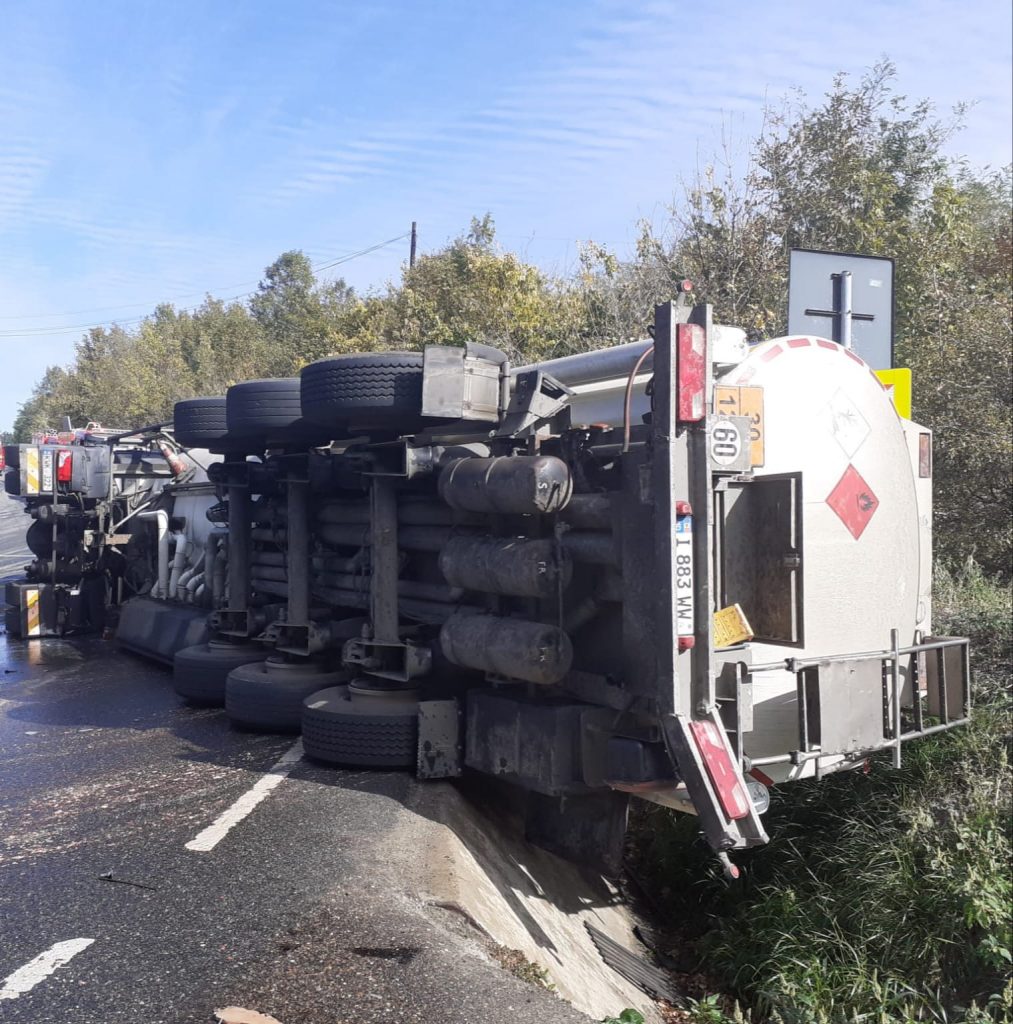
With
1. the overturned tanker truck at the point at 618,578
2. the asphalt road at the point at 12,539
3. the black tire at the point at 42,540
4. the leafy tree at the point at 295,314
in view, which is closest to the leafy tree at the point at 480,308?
the leafy tree at the point at 295,314

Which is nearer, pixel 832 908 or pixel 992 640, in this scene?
pixel 832 908

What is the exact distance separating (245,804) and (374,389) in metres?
2.13

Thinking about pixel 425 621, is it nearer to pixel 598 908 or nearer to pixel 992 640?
pixel 598 908

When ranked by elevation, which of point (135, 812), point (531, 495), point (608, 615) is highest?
point (531, 495)

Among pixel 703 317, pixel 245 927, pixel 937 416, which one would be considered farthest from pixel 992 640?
pixel 245 927

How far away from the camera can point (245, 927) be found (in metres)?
3.30

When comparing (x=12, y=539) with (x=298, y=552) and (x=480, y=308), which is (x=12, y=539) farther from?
(x=298, y=552)

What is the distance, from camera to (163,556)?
945 centimetres

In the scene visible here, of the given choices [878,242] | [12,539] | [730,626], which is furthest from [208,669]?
[12,539]

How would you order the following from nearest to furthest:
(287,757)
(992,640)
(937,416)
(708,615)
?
(708,615) < (287,757) < (992,640) < (937,416)

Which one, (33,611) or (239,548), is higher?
(239,548)

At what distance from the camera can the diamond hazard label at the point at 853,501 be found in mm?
4395

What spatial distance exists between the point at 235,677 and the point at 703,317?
12.3 ft

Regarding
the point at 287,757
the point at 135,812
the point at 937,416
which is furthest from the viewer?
the point at 937,416
